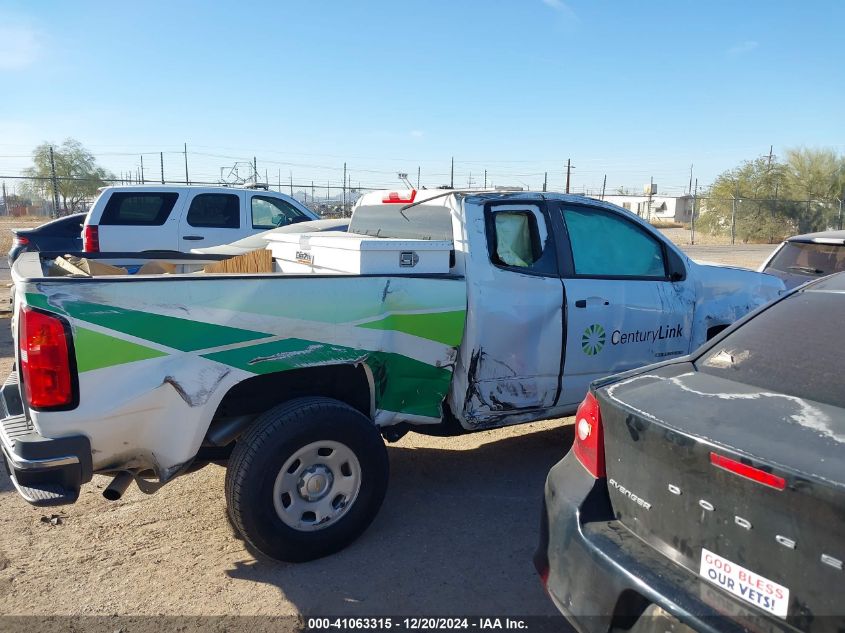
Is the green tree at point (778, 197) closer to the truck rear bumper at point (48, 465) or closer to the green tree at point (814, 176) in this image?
the green tree at point (814, 176)

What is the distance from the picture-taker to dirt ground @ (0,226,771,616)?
3.31 meters

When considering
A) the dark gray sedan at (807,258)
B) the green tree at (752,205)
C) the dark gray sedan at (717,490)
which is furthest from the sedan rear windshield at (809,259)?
the green tree at (752,205)

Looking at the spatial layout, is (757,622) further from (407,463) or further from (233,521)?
(407,463)

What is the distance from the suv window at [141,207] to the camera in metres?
10.5

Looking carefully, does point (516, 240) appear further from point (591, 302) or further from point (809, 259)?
point (809, 259)

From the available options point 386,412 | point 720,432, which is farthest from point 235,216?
point 720,432

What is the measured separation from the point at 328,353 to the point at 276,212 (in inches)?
308

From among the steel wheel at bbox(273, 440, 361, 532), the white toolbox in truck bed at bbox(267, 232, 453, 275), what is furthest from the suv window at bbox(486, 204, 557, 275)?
the steel wheel at bbox(273, 440, 361, 532)

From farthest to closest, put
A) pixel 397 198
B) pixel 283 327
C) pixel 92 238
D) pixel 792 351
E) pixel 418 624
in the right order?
pixel 92 238 → pixel 397 198 → pixel 283 327 → pixel 418 624 → pixel 792 351

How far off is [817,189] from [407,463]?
1475 inches

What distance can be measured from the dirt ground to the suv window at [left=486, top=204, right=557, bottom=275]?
4.81ft

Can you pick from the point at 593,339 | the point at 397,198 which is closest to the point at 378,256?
the point at 397,198

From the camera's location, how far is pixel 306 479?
3611 millimetres

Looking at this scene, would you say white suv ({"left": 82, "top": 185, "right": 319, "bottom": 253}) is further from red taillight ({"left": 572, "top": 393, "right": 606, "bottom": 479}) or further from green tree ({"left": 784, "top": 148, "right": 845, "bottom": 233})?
green tree ({"left": 784, "top": 148, "right": 845, "bottom": 233})
